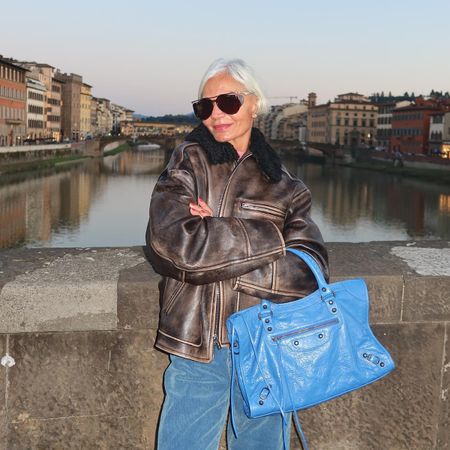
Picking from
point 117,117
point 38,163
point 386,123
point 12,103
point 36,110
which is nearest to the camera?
point 38,163

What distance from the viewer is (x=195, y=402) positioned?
140 cm

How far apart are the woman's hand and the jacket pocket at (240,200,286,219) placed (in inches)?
3.3

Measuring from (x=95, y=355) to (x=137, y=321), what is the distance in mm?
144

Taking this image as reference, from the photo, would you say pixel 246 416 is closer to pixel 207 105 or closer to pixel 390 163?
pixel 207 105

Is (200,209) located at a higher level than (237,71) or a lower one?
lower

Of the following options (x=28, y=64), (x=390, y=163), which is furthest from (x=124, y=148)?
(x=390, y=163)

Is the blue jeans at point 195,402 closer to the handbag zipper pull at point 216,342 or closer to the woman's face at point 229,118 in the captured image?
the handbag zipper pull at point 216,342

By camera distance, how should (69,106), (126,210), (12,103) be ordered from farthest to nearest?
(69,106) < (12,103) < (126,210)

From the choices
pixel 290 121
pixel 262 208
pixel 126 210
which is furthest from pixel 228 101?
pixel 290 121

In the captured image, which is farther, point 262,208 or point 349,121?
point 349,121

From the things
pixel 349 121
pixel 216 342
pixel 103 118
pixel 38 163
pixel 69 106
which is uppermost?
pixel 69 106

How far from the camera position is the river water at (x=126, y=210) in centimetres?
1859

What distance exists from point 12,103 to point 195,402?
49.3m

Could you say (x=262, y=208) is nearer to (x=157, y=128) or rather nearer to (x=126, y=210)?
(x=126, y=210)
